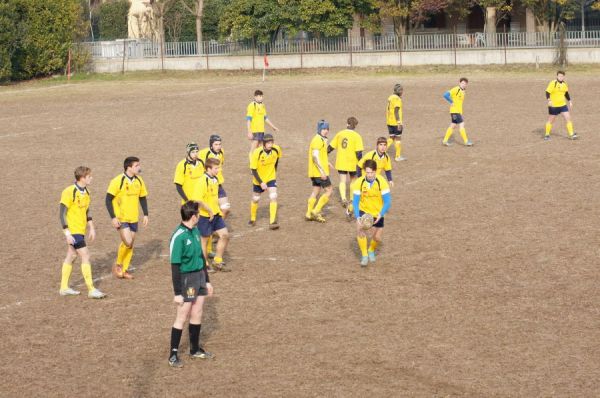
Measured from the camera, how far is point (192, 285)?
438 inches

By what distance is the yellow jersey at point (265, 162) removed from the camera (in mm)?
17828

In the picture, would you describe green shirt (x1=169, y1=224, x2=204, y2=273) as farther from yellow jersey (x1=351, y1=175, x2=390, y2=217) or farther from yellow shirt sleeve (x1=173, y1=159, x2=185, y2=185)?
yellow shirt sleeve (x1=173, y1=159, x2=185, y2=185)

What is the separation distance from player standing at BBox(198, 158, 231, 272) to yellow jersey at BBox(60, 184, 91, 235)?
179 cm

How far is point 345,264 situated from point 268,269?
51.8 inches

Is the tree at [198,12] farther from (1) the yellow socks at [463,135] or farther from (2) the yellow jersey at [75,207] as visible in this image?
(2) the yellow jersey at [75,207]

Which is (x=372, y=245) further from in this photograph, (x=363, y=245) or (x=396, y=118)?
(x=396, y=118)

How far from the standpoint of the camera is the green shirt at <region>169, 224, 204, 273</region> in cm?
1088

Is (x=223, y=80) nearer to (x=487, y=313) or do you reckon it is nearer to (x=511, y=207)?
(x=511, y=207)

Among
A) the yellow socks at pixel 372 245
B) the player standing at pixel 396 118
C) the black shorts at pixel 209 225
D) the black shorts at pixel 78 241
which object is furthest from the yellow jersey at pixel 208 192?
the player standing at pixel 396 118

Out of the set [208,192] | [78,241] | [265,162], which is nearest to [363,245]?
[208,192]

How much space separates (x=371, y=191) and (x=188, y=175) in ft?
10.5

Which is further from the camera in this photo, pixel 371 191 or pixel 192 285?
pixel 371 191

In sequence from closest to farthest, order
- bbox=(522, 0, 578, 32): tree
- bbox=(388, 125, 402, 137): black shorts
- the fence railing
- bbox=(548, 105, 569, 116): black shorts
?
1. bbox=(388, 125, 402, 137): black shorts
2. bbox=(548, 105, 569, 116): black shorts
3. the fence railing
4. bbox=(522, 0, 578, 32): tree

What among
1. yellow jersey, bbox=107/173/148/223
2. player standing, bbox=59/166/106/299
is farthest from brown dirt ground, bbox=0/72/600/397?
yellow jersey, bbox=107/173/148/223
